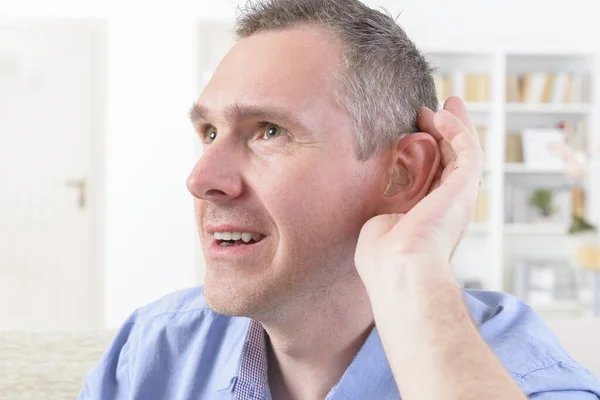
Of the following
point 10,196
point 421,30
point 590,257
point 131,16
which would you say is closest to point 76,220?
point 10,196

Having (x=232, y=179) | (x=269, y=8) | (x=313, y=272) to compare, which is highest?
(x=269, y=8)

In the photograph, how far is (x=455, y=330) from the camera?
3.10 ft

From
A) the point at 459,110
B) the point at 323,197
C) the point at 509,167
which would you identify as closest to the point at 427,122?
the point at 459,110

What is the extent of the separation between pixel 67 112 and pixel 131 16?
82 cm

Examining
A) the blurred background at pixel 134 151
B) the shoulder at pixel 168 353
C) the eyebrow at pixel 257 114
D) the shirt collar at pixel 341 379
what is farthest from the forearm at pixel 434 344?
the blurred background at pixel 134 151

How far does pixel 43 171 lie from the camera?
540 centimetres

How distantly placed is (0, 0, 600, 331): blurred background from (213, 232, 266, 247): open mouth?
→ 431cm

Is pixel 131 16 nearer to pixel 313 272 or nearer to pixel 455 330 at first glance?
pixel 313 272

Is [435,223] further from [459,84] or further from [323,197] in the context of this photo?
[459,84]

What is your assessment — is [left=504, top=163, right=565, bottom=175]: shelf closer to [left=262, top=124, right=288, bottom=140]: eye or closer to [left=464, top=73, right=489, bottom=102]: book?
[left=464, top=73, right=489, bottom=102]: book

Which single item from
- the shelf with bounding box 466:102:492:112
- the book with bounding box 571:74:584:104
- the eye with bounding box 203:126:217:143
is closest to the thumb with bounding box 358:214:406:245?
the eye with bounding box 203:126:217:143

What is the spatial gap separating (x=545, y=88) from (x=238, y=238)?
4.84 meters

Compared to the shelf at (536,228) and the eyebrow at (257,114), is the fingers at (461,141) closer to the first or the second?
the eyebrow at (257,114)

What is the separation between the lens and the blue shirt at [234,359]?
1.19 metres
